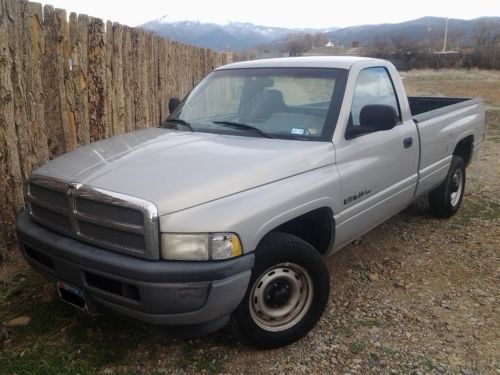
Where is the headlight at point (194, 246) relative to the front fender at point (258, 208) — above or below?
below

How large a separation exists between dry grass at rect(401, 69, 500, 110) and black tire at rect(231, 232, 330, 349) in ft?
54.2

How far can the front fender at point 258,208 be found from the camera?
2572 millimetres

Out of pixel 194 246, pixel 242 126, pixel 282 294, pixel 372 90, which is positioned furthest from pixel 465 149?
pixel 194 246

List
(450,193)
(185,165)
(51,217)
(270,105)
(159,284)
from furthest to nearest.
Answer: (450,193) → (270,105) → (51,217) → (185,165) → (159,284)

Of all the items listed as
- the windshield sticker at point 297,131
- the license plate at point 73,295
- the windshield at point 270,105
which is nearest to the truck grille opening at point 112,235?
the license plate at point 73,295

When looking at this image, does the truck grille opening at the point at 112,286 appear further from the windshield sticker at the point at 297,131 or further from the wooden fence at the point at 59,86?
the wooden fence at the point at 59,86

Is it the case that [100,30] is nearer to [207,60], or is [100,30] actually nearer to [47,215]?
[47,215]

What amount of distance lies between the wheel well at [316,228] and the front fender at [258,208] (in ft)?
0.39

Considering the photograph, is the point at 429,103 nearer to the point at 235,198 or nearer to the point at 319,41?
the point at 235,198

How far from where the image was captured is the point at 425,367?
3.04 metres

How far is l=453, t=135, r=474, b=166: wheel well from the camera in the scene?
5.88m

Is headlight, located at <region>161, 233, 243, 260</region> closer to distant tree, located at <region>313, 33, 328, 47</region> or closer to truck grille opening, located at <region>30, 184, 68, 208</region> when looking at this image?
truck grille opening, located at <region>30, 184, 68, 208</region>

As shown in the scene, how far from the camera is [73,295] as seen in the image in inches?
118

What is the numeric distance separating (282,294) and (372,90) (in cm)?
210
